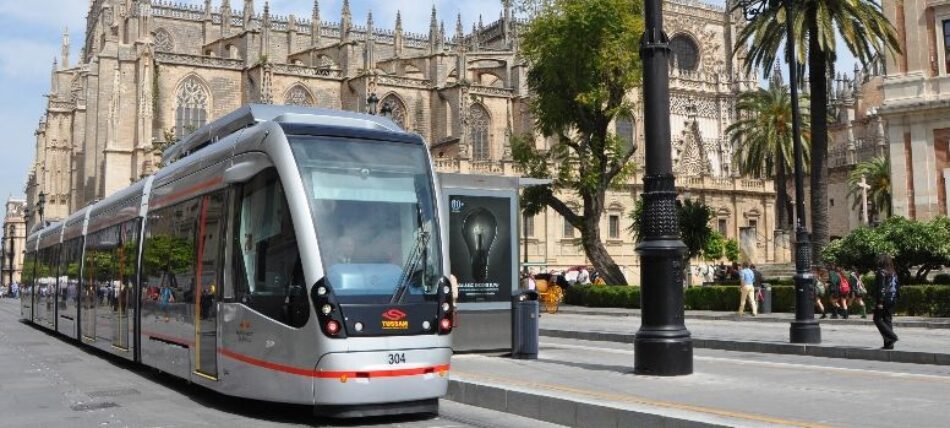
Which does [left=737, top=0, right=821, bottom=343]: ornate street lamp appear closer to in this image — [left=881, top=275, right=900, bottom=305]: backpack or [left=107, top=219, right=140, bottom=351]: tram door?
[left=881, top=275, right=900, bottom=305]: backpack

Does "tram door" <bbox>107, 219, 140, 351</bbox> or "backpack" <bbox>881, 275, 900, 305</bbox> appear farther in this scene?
"backpack" <bbox>881, 275, 900, 305</bbox>

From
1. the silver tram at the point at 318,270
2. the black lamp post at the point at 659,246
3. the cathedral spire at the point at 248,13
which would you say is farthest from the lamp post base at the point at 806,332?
the cathedral spire at the point at 248,13

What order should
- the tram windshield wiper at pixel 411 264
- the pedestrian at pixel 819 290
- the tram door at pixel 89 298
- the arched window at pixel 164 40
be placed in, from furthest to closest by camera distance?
the arched window at pixel 164 40 → the pedestrian at pixel 819 290 → the tram door at pixel 89 298 → the tram windshield wiper at pixel 411 264

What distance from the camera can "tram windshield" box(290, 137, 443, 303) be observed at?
312 inches

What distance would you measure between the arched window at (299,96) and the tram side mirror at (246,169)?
48.2 metres

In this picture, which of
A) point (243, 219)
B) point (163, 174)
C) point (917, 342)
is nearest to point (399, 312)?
point (243, 219)

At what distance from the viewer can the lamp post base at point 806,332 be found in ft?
50.2

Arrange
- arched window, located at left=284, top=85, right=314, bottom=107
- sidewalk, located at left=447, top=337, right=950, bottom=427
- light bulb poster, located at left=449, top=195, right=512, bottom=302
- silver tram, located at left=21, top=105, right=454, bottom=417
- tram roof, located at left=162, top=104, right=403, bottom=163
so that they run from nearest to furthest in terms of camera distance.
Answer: sidewalk, located at left=447, top=337, right=950, bottom=427, silver tram, located at left=21, top=105, right=454, bottom=417, tram roof, located at left=162, top=104, right=403, bottom=163, light bulb poster, located at left=449, top=195, right=512, bottom=302, arched window, located at left=284, top=85, right=314, bottom=107

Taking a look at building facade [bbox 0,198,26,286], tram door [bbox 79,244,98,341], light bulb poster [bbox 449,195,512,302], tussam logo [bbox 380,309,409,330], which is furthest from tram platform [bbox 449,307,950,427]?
building facade [bbox 0,198,26,286]

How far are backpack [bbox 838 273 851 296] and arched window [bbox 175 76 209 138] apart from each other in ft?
136

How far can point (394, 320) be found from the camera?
7.95 metres

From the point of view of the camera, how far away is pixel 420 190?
8.60 m

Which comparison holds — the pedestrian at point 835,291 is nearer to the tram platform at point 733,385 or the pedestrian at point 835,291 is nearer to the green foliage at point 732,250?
the tram platform at point 733,385

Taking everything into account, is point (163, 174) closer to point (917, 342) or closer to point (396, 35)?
point (917, 342)
